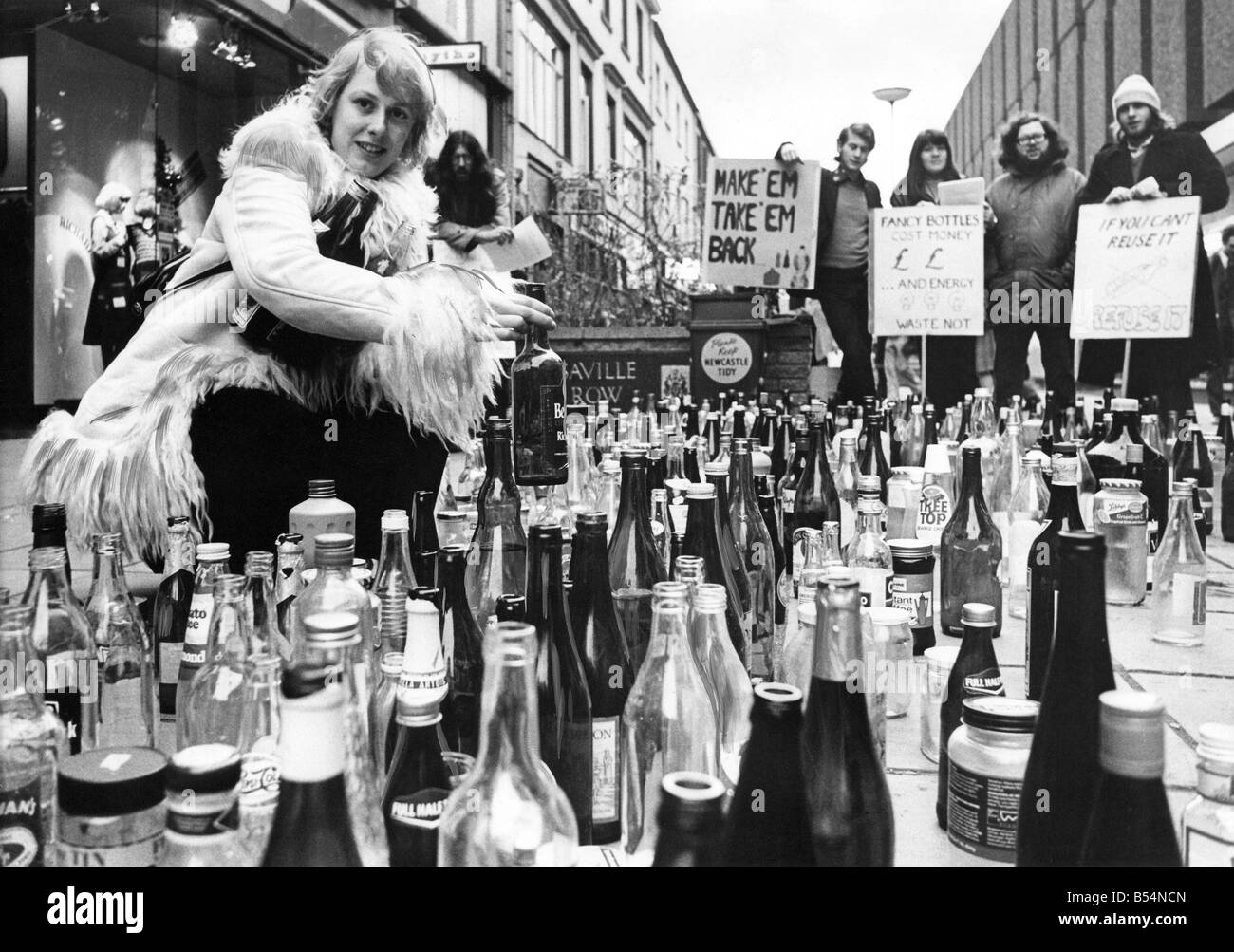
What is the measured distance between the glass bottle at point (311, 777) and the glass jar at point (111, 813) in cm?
11

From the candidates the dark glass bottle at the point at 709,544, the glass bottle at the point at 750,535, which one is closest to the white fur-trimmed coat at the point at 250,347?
the glass bottle at the point at 750,535

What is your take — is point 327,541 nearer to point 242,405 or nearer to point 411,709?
point 411,709

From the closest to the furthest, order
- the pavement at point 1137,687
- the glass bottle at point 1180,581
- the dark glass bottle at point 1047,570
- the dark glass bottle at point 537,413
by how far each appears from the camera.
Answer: the pavement at point 1137,687 → the dark glass bottle at point 1047,570 → the glass bottle at point 1180,581 → the dark glass bottle at point 537,413

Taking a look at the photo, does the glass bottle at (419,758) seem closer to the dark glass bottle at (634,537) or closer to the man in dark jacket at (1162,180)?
the dark glass bottle at (634,537)

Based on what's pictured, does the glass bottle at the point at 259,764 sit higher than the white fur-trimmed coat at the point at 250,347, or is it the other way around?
the white fur-trimmed coat at the point at 250,347

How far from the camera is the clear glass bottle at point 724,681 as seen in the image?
115 cm

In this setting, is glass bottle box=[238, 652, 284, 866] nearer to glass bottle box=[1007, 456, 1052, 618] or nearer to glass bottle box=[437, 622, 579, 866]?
glass bottle box=[437, 622, 579, 866]

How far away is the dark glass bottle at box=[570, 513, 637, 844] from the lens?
110 cm

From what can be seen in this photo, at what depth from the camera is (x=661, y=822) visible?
0.72 m

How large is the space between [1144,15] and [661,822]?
5.55 m

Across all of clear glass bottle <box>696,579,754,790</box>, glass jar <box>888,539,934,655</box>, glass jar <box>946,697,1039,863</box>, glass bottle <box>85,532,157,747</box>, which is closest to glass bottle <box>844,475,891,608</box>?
glass jar <box>888,539,934,655</box>

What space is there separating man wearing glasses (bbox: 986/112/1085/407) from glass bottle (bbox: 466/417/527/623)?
3269 millimetres

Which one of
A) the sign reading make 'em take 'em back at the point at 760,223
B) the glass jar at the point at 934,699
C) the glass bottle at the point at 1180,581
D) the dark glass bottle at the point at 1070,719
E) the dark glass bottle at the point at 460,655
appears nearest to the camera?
the dark glass bottle at the point at 1070,719

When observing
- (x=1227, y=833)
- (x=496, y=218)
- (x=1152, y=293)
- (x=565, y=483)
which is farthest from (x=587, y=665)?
(x=1152, y=293)
